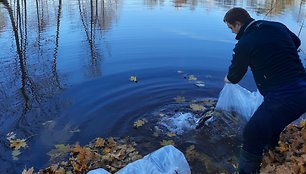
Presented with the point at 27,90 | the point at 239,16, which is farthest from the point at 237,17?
the point at 27,90

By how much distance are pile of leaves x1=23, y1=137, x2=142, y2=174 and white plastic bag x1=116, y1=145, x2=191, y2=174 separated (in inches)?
40.5

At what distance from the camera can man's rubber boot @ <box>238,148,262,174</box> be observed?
13.1 ft

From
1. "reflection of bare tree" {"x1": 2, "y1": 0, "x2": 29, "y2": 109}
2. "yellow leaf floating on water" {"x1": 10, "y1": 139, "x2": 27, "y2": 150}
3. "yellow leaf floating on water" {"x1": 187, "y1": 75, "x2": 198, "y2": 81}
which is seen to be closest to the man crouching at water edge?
"yellow leaf floating on water" {"x1": 10, "y1": 139, "x2": 27, "y2": 150}

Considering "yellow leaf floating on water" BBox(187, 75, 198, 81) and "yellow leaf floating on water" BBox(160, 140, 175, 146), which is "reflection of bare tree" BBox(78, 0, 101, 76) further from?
"yellow leaf floating on water" BBox(160, 140, 175, 146)

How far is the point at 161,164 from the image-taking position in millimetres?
3779

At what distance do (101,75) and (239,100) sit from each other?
465 centimetres

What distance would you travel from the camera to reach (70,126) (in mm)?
6262

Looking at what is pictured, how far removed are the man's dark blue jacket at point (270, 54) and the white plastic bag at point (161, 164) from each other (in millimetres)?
1351

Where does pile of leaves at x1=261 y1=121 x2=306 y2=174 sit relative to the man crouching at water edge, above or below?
below

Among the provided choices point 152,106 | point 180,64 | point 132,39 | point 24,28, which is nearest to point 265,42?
point 152,106

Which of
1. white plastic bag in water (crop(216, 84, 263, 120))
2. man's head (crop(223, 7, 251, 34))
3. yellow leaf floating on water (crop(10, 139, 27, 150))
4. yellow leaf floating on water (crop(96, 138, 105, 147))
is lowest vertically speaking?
yellow leaf floating on water (crop(10, 139, 27, 150))

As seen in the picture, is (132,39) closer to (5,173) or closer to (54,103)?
(54,103)

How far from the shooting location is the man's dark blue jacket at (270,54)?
366 cm

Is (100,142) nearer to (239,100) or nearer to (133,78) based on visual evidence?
(239,100)
